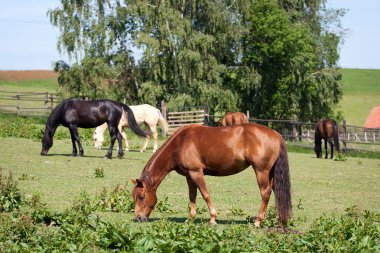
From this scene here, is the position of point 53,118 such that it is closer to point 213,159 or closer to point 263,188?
point 213,159

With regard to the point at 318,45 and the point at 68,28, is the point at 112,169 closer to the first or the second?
the point at 68,28

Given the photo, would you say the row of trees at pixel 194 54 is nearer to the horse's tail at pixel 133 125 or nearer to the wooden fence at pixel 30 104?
the wooden fence at pixel 30 104

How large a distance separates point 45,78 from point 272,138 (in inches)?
3414

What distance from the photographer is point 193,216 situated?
11.2 m

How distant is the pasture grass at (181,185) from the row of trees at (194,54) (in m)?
19.6

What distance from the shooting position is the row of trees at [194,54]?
45.8m

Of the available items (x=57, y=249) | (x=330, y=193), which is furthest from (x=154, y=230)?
(x=330, y=193)

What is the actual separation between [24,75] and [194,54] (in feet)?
177

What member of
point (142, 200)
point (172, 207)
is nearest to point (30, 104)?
point (172, 207)

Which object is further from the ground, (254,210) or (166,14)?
(166,14)

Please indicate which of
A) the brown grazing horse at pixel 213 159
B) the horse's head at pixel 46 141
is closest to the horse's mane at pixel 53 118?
the horse's head at pixel 46 141

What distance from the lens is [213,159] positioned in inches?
444

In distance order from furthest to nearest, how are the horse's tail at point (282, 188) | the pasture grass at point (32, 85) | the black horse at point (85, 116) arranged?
the pasture grass at point (32, 85), the black horse at point (85, 116), the horse's tail at point (282, 188)

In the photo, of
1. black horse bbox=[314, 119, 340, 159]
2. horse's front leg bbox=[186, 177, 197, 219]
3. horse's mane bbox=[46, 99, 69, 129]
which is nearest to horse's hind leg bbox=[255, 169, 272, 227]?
horse's front leg bbox=[186, 177, 197, 219]
